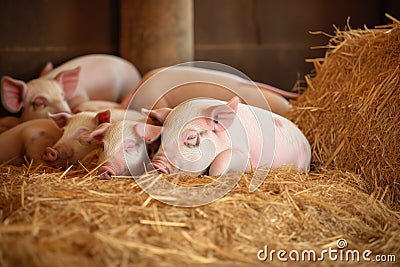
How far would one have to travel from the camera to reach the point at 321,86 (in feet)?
10.5

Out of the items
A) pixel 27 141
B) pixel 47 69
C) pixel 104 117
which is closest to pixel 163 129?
pixel 104 117

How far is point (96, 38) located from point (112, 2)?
0.31 m

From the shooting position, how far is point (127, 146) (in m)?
2.52

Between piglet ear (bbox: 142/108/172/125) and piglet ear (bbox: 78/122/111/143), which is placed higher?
piglet ear (bbox: 142/108/172/125)

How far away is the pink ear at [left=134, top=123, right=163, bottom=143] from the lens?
2.48m

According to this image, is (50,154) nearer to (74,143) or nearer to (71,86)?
(74,143)

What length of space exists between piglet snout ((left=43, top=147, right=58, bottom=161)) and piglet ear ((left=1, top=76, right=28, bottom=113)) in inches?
39.6

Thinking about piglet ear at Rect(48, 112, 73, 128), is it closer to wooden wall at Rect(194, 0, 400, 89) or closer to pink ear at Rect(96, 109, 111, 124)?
pink ear at Rect(96, 109, 111, 124)

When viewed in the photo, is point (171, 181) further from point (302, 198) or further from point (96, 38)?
point (96, 38)

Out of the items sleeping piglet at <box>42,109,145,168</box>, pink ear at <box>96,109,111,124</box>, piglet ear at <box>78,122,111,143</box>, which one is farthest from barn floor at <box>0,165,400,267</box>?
pink ear at <box>96,109,111,124</box>

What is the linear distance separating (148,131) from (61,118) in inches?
28.1

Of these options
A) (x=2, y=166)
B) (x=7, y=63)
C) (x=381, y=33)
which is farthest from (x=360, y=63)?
(x=7, y=63)

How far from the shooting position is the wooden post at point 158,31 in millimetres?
4254

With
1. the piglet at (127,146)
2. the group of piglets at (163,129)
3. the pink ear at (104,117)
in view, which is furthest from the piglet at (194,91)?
the piglet at (127,146)
